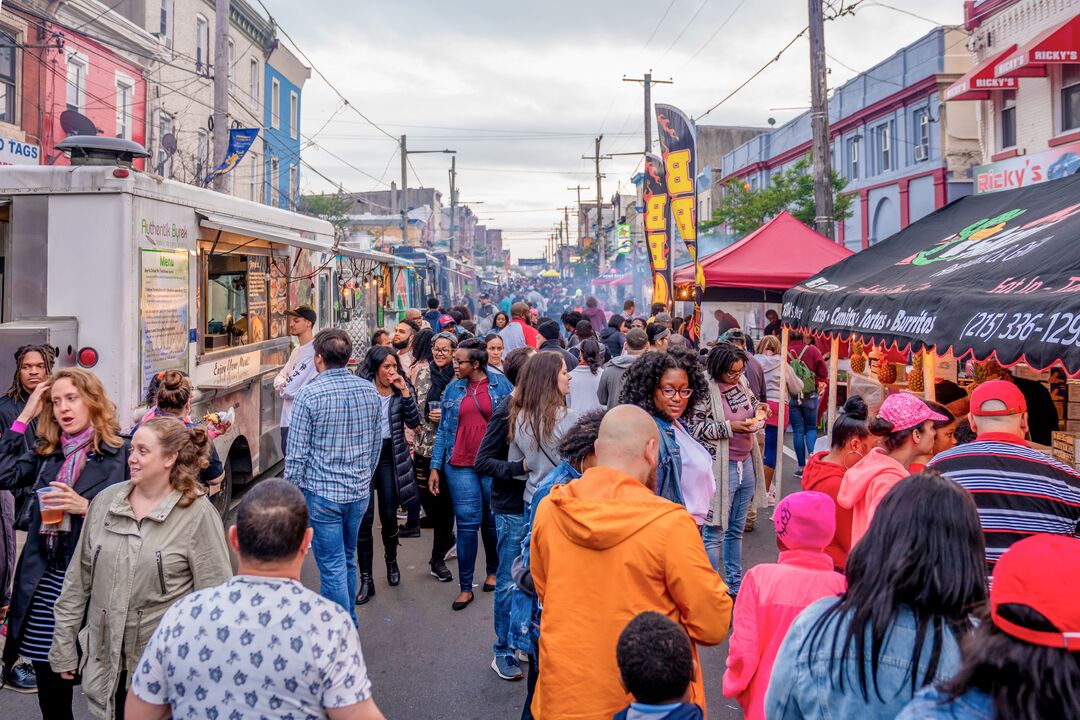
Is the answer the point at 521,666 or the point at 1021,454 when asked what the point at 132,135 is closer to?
the point at 521,666

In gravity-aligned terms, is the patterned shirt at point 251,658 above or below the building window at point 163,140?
below

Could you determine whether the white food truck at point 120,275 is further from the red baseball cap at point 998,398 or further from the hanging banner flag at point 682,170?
the hanging banner flag at point 682,170

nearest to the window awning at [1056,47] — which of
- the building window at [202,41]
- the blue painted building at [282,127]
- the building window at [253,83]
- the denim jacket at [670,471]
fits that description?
the denim jacket at [670,471]

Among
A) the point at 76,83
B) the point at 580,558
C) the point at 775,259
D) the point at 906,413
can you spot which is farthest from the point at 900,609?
the point at 76,83

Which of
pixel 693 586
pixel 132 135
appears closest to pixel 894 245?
pixel 693 586

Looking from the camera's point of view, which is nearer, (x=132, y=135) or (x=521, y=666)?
(x=521, y=666)

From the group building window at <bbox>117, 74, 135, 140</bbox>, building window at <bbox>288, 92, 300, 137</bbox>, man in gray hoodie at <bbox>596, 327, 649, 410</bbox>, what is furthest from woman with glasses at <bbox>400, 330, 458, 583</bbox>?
building window at <bbox>288, 92, 300, 137</bbox>

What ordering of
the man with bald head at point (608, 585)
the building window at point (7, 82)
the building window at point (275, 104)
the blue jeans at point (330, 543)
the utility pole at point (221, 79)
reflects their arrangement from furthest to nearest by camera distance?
the building window at point (275, 104), the building window at point (7, 82), the utility pole at point (221, 79), the blue jeans at point (330, 543), the man with bald head at point (608, 585)

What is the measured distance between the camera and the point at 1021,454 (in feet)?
11.7

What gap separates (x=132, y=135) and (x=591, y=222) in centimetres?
11069

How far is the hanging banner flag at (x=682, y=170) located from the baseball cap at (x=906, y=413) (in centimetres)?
1058

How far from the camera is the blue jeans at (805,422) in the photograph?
1002cm

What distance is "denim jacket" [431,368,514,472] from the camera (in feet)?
19.4

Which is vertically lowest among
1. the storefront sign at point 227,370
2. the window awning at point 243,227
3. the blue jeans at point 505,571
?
the blue jeans at point 505,571
